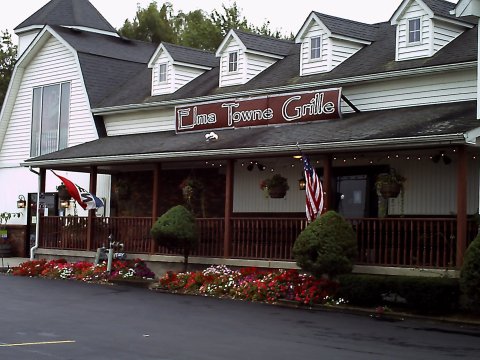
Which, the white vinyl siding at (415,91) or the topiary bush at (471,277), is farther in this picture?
the white vinyl siding at (415,91)

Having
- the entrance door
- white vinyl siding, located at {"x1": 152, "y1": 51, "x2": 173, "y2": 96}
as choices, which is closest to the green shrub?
the entrance door

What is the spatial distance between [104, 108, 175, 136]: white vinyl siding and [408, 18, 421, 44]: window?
8309mm

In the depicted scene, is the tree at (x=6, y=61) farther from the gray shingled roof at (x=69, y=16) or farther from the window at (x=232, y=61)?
the window at (x=232, y=61)

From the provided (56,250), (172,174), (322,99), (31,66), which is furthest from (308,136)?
(31,66)

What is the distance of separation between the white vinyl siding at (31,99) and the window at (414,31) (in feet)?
39.6

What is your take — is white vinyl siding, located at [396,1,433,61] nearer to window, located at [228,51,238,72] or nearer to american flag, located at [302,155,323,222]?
american flag, located at [302,155,323,222]

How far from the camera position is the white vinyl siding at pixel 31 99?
30438 mm

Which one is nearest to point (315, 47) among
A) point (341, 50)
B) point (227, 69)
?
point (341, 50)

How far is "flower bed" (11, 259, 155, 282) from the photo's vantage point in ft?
78.2

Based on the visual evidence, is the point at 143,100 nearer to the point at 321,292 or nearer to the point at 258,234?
the point at 258,234

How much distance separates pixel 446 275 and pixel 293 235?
473 cm

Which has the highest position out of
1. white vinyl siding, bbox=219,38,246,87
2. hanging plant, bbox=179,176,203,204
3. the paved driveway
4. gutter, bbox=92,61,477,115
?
white vinyl siding, bbox=219,38,246,87

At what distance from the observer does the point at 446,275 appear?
17.8 m

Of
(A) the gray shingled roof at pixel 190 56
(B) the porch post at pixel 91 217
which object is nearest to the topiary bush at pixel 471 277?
(B) the porch post at pixel 91 217
